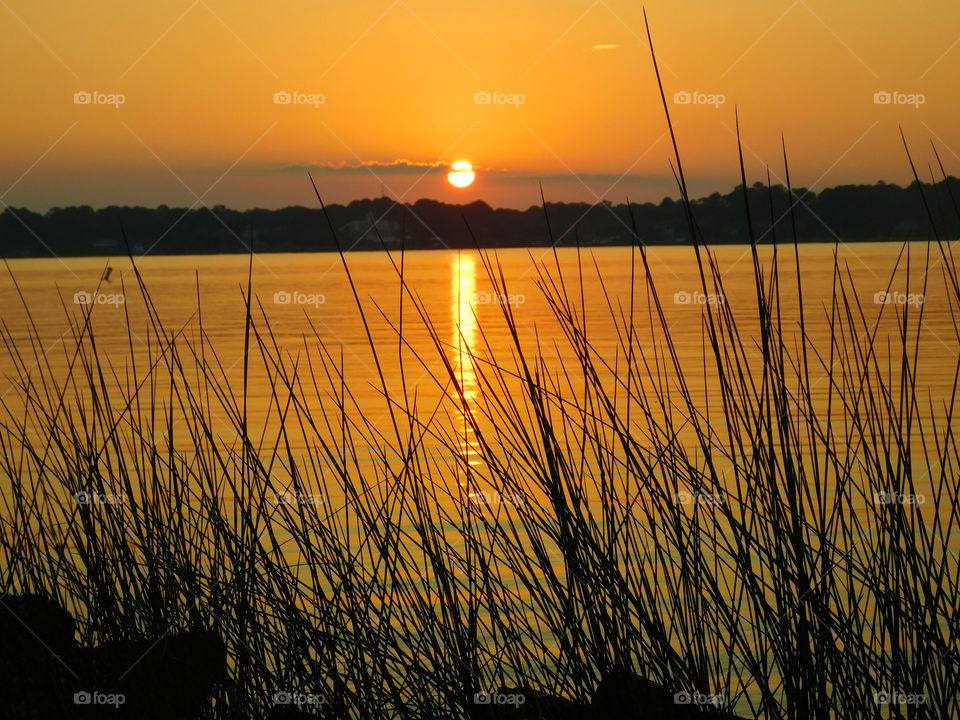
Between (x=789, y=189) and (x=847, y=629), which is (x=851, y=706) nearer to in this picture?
(x=847, y=629)

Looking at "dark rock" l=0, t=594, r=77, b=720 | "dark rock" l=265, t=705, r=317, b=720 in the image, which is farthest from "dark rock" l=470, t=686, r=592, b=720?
"dark rock" l=0, t=594, r=77, b=720

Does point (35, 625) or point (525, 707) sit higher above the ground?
point (35, 625)

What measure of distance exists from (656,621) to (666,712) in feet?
0.77

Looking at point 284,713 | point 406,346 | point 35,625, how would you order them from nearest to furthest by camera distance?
point 284,713
point 35,625
point 406,346

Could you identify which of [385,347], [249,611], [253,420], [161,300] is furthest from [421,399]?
[161,300]

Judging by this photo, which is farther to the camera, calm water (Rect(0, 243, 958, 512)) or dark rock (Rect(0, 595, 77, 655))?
calm water (Rect(0, 243, 958, 512))

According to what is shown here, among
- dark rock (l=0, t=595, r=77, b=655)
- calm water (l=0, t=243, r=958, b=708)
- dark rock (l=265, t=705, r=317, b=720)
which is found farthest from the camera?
calm water (l=0, t=243, r=958, b=708)

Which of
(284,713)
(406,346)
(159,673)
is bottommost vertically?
(284,713)

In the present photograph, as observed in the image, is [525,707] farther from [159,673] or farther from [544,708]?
[159,673]

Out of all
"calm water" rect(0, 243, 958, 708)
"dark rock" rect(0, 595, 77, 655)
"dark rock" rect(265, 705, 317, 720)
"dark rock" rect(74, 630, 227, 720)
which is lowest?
"dark rock" rect(265, 705, 317, 720)

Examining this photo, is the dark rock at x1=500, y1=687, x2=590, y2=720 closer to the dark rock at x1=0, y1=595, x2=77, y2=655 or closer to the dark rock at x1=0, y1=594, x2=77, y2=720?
the dark rock at x1=0, y1=594, x2=77, y2=720

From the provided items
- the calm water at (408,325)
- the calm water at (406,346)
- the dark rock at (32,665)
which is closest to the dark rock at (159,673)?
the dark rock at (32,665)

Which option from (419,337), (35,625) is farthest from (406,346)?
(35,625)

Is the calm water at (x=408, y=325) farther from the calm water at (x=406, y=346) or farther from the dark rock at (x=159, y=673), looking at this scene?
the dark rock at (x=159, y=673)
